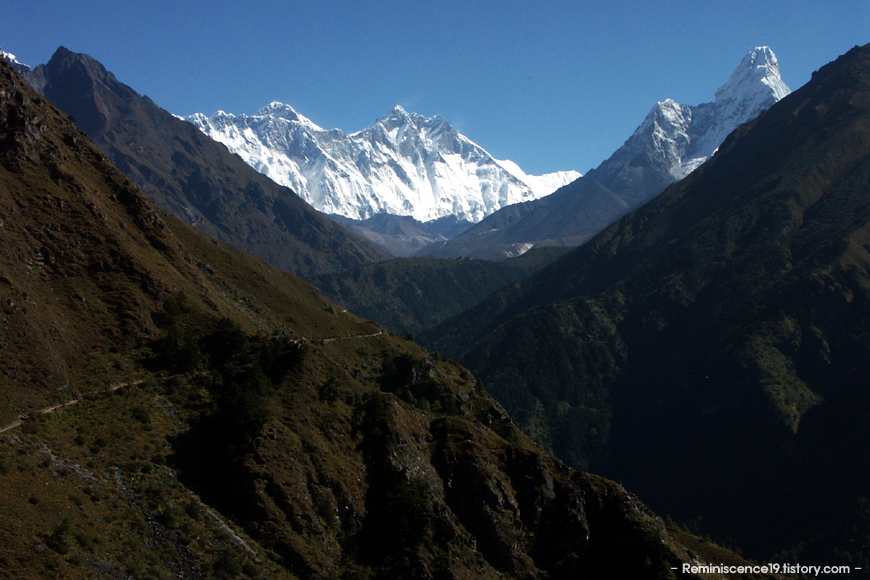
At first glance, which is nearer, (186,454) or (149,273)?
(186,454)

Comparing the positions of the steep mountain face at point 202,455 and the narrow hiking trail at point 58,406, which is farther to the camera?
the narrow hiking trail at point 58,406

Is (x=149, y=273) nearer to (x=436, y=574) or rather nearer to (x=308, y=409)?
(x=308, y=409)

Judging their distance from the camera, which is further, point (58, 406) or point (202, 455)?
point (202, 455)

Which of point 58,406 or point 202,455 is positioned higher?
point 58,406

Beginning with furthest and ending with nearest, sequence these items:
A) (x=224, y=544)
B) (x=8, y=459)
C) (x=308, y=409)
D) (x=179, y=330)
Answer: (x=179, y=330), (x=308, y=409), (x=224, y=544), (x=8, y=459)

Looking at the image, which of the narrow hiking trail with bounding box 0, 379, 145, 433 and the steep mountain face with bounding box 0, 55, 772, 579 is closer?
the steep mountain face with bounding box 0, 55, 772, 579

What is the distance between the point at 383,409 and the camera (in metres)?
85.8

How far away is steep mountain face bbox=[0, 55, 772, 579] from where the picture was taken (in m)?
58.9

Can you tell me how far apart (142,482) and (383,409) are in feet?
101

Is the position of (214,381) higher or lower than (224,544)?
higher

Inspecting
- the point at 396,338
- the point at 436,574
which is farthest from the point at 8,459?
the point at 396,338

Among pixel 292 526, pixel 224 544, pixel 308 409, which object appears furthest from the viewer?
pixel 308 409

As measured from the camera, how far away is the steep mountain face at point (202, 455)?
193ft

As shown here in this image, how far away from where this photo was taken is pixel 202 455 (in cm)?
7150
